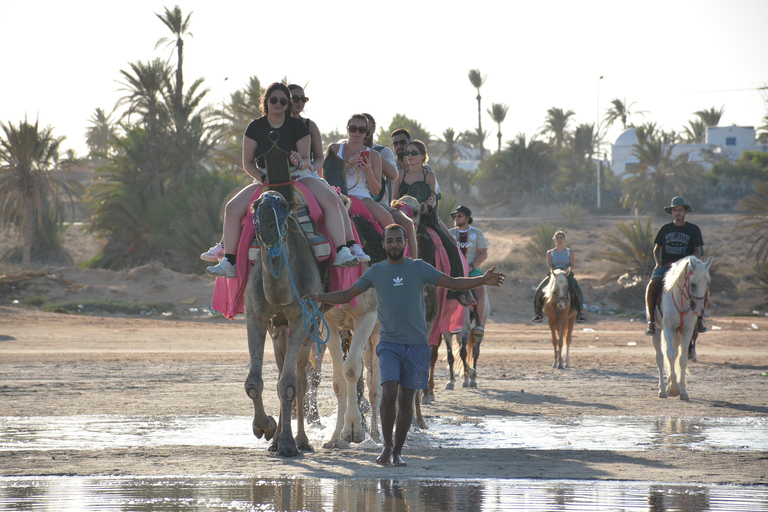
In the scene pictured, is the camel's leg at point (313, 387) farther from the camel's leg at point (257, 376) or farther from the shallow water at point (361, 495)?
the shallow water at point (361, 495)

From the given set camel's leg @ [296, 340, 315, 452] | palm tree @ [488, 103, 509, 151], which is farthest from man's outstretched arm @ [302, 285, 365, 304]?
palm tree @ [488, 103, 509, 151]

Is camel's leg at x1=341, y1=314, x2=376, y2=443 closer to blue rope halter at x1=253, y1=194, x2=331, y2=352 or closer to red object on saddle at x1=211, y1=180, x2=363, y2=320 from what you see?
red object on saddle at x1=211, y1=180, x2=363, y2=320

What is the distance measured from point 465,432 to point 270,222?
3.34 meters

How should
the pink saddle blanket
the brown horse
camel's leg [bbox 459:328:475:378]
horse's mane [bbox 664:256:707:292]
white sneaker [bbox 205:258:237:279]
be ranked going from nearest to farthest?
white sneaker [bbox 205:258:237:279] < the pink saddle blanket < horse's mane [bbox 664:256:707:292] < camel's leg [bbox 459:328:475:378] < the brown horse

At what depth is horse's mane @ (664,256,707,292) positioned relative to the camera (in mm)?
11805

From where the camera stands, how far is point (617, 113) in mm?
86625

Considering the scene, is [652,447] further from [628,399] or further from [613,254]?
[613,254]

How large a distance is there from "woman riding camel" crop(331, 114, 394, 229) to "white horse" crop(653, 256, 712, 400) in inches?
194

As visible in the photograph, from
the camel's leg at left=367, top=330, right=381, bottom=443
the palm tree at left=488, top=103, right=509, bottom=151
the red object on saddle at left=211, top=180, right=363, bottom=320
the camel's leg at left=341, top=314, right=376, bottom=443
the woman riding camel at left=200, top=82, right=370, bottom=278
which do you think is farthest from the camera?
the palm tree at left=488, top=103, right=509, bottom=151

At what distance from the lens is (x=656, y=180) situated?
58375 mm

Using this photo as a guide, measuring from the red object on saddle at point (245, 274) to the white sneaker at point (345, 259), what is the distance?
0.58ft

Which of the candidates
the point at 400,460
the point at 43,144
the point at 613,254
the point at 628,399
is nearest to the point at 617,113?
the point at 613,254

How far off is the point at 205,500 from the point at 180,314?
73.9 feet

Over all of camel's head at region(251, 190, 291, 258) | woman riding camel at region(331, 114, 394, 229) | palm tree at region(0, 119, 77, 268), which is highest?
palm tree at region(0, 119, 77, 268)
